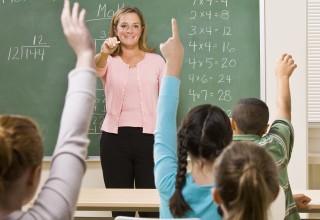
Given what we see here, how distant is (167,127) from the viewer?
78.1 inches

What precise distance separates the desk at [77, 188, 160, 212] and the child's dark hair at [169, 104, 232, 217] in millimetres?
1001

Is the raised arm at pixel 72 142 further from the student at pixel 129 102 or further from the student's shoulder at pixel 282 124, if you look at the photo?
the student at pixel 129 102

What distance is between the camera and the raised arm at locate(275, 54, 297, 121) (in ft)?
8.07

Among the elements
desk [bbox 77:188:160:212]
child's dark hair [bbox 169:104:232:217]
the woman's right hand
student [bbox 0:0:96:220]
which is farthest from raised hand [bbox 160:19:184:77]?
the woman's right hand

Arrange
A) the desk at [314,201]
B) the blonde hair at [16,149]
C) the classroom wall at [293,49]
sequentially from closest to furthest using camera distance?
the blonde hair at [16,149], the desk at [314,201], the classroom wall at [293,49]

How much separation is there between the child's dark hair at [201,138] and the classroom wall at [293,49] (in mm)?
2734

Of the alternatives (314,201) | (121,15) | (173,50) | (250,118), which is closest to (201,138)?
(173,50)

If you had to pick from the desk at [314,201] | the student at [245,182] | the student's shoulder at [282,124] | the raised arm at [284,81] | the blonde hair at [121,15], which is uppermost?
the blonde hair at [121,15]

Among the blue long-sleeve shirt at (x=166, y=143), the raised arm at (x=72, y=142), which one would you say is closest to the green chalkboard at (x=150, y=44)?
the blue long-sleeve shirt at (x=166, y=143)

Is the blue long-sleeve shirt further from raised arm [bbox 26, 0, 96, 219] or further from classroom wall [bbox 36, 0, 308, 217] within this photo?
classroom wall [bbox 36, 0, 308, 217]

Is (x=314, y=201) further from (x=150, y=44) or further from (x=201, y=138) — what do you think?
(x=150, y=44)

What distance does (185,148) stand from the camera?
6.34 ft

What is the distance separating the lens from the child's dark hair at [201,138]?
6.17ft

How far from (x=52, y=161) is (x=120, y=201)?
5.82 feet
